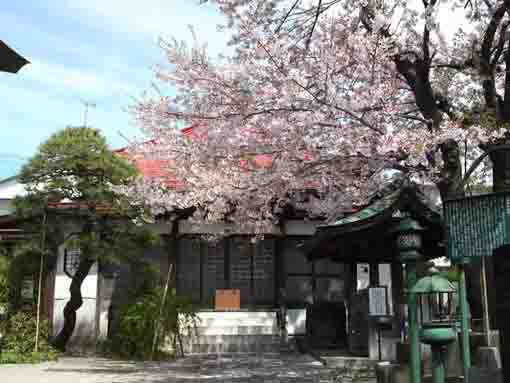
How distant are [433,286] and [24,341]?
10.3 meters

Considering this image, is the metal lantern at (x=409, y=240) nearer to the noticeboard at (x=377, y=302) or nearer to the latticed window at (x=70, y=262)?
the noticeboard at (x=377, y=302)

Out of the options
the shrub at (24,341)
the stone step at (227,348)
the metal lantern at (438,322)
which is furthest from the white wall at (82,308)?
the metal lantern at (438,322)

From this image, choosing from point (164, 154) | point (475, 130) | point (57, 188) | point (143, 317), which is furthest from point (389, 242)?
point (57, 188)

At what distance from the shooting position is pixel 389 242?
30.3 ft

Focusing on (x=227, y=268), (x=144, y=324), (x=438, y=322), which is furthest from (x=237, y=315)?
(x=438, y=322)

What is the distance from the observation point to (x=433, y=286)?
6375 millimetres

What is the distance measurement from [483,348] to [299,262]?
386 inches

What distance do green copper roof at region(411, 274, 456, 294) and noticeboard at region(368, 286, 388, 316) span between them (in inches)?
199

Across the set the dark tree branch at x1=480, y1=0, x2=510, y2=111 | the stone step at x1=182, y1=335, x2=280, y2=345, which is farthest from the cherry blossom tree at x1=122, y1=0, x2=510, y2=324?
the stone step at x1=182, y1=335, x2=280, y2=345

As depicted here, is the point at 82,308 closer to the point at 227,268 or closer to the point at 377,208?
the point at 227,268

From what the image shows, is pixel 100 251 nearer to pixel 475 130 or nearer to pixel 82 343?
pixel 82 343

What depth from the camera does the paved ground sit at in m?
10.2

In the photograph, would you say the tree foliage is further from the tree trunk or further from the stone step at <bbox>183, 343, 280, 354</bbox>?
the stone step at <bbox>183, 343, 280, 354</bbox>

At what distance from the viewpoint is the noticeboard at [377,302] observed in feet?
37.6
